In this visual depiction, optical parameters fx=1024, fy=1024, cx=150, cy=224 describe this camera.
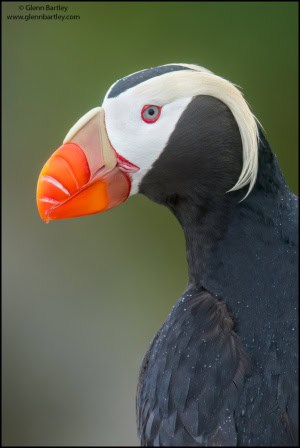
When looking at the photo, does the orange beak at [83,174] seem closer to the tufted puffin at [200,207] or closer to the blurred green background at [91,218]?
the tufted puffin at [200,207]

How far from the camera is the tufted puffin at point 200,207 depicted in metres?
2.38

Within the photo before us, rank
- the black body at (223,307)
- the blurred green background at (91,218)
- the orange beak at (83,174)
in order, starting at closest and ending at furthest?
1. the black body at (223,307)
2. the orange beak at (83,174)
3. the blurred green background at (91,218)

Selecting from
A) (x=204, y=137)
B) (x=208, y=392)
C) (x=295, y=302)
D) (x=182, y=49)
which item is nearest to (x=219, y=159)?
(x=204, y=137)

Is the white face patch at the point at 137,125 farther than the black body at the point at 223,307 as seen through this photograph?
Yes

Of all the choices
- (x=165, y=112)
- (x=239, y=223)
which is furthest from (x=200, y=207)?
(x=165, y=112)

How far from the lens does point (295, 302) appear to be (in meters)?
2.38

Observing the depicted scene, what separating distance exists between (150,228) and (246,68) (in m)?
1.09

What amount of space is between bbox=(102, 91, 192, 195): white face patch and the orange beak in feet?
0.08

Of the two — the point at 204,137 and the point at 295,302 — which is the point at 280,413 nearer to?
the point at 295,302

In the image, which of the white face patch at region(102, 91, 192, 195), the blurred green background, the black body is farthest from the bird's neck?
the blurred green background

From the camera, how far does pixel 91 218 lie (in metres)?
6.11

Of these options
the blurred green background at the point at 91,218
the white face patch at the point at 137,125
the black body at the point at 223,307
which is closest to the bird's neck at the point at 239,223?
the black body at the point at 223,307

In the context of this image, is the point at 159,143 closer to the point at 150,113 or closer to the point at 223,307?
the point at 150,113

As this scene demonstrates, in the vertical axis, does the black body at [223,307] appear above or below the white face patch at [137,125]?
below
